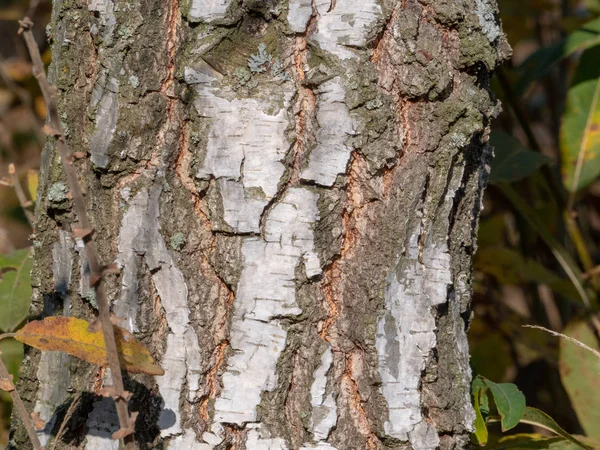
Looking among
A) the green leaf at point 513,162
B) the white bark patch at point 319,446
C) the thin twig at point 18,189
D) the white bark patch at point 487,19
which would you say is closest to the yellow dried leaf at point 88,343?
the white bark patch at point 319,446

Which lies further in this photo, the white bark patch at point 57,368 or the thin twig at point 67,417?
the white bark patch at point 57,368

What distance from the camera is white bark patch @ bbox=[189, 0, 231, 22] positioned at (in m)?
1.00

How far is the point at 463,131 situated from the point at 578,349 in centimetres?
95

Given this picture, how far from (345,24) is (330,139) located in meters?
0.17

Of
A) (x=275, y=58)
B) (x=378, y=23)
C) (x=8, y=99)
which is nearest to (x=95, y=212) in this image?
(x=275, y=58)

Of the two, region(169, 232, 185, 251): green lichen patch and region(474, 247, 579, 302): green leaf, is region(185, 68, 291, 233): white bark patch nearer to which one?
region(169, 232, 185, 251): green lichen patch

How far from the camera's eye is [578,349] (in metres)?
1.74

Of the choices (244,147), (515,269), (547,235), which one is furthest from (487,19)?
(515,269)

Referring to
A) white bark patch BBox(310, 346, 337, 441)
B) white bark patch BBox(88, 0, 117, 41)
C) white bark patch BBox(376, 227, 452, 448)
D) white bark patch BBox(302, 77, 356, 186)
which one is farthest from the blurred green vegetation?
white bark patch BBox(88, 0, 117, 41)

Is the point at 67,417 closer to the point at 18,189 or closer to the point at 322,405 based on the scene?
Answer: the point at 322,405

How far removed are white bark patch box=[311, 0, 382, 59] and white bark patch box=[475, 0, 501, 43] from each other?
0.17 metres

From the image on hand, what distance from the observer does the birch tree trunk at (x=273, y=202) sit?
1009mm

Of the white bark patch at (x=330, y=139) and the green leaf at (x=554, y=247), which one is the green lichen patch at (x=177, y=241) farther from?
the green leaf at (x=554, y=247)

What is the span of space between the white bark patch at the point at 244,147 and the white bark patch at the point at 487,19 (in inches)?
13.2
